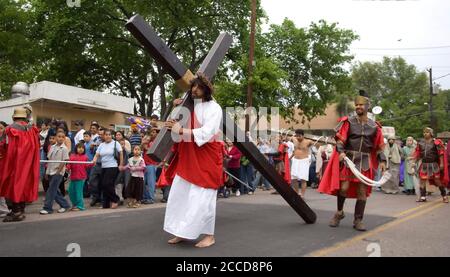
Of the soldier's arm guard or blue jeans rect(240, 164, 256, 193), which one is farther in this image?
blue jeans rect(240, 164, 256, 193)

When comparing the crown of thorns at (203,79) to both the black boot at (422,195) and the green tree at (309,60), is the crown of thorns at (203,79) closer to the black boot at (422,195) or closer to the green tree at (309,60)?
the black boot at (422,195)

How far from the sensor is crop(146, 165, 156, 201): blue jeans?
31.7 ft

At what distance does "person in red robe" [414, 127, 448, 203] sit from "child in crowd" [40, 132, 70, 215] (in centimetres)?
852

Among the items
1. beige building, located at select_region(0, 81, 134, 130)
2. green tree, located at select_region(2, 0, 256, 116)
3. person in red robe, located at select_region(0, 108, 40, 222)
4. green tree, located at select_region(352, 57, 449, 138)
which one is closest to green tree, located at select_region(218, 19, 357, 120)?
green tree, located at select_region(2, 0, 256, 116)

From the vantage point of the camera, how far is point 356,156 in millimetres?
6289

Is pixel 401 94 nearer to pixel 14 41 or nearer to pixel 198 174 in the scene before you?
pixel 14 41

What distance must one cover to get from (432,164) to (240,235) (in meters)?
7.50

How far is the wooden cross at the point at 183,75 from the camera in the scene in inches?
178

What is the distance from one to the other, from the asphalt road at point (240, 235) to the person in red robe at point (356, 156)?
51 centimetres

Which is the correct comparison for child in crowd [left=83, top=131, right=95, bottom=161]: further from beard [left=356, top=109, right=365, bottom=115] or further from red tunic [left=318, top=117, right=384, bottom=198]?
beard [left=356, top=109, right=365, bottom=115]

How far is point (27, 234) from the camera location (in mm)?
5602

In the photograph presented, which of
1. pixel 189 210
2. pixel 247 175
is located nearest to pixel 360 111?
pixel 189 210

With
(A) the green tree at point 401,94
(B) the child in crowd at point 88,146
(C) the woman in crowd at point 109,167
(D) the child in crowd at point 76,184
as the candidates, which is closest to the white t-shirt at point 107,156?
(C) the woman in crowd at point 109,167

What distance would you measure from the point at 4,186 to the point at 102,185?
7.20 ft
